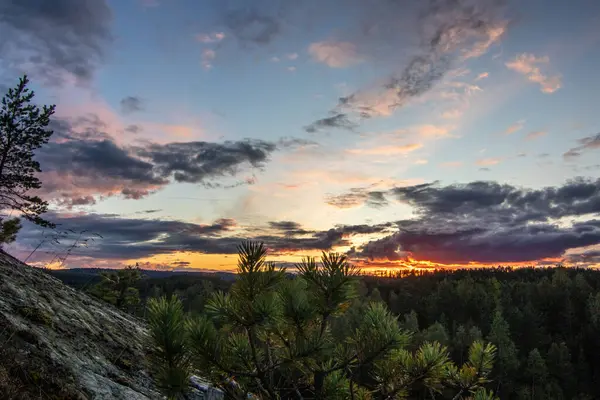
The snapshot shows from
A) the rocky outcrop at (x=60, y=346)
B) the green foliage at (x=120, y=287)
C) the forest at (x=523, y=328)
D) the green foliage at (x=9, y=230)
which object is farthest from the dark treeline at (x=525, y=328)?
the rocky outcrop at (x=60, y=346)

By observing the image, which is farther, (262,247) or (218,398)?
(218,398)

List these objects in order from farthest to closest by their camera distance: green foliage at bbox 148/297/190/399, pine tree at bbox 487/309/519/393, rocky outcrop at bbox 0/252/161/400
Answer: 1. pine tree at bbox 487/309/519/393
2. rocky outcrop at bbox 0/252/161/400
3. green foliage at bbox 148/297/190/399

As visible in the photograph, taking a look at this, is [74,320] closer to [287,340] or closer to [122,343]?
[122,343]

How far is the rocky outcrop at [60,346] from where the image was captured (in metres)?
3.80

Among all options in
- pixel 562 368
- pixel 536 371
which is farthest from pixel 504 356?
pixel 562 368

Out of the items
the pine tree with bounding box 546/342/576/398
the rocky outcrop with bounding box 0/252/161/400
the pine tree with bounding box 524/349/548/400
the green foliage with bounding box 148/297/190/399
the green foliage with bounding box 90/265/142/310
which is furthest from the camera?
the pine tree with bounding box 546/342/576/398

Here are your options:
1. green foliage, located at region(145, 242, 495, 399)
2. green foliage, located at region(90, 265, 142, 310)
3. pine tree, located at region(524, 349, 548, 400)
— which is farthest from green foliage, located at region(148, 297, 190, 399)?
pine tree, located at region(524, 349, 548, 400)

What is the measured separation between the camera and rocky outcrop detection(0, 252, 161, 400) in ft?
12.5

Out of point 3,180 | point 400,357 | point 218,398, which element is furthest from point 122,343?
point 3,180

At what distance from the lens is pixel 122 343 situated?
5.62m

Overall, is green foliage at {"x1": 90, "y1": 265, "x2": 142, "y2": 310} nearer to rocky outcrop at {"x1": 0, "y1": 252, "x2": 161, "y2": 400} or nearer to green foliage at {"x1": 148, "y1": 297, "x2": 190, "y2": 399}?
rocky outcrop at {"x1": 0, "y1": 252, "x2": 161, "y2": 400}

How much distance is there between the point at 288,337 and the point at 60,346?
3006 millimetres

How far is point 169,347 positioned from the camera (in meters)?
3.03

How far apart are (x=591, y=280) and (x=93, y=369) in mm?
194604
